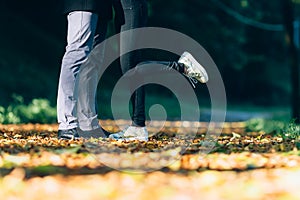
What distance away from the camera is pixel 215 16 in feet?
98.6

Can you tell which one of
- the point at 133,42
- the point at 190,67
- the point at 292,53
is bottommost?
the point at 190,67

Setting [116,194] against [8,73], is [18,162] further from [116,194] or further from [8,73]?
[8,73]

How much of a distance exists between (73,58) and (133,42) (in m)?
0.55

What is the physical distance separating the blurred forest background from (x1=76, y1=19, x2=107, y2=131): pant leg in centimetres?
694

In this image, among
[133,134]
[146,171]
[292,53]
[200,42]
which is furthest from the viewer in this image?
[200,42]

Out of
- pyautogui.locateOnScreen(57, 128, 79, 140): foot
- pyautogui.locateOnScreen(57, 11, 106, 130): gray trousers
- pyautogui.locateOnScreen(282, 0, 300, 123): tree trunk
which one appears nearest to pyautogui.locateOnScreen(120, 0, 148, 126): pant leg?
pyautogui.locateOnScreen(57, 11, 106, 130): gray trousers

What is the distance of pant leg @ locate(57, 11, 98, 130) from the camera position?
239 inches

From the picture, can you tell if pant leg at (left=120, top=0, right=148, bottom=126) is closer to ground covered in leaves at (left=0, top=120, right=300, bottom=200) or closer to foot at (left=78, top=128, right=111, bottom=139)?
foot at (left=78, top=128, right=111, bottom=139)

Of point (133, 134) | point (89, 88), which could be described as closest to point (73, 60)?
point (89, 88)

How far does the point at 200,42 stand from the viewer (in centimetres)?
2945

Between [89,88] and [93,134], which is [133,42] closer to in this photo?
[89,88]

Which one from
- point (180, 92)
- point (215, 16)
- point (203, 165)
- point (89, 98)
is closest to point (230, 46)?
point (215, 16)

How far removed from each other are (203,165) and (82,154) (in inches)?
33.6

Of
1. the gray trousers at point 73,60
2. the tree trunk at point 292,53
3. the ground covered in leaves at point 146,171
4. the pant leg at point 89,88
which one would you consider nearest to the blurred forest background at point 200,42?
the tree trunk at point 292,53
